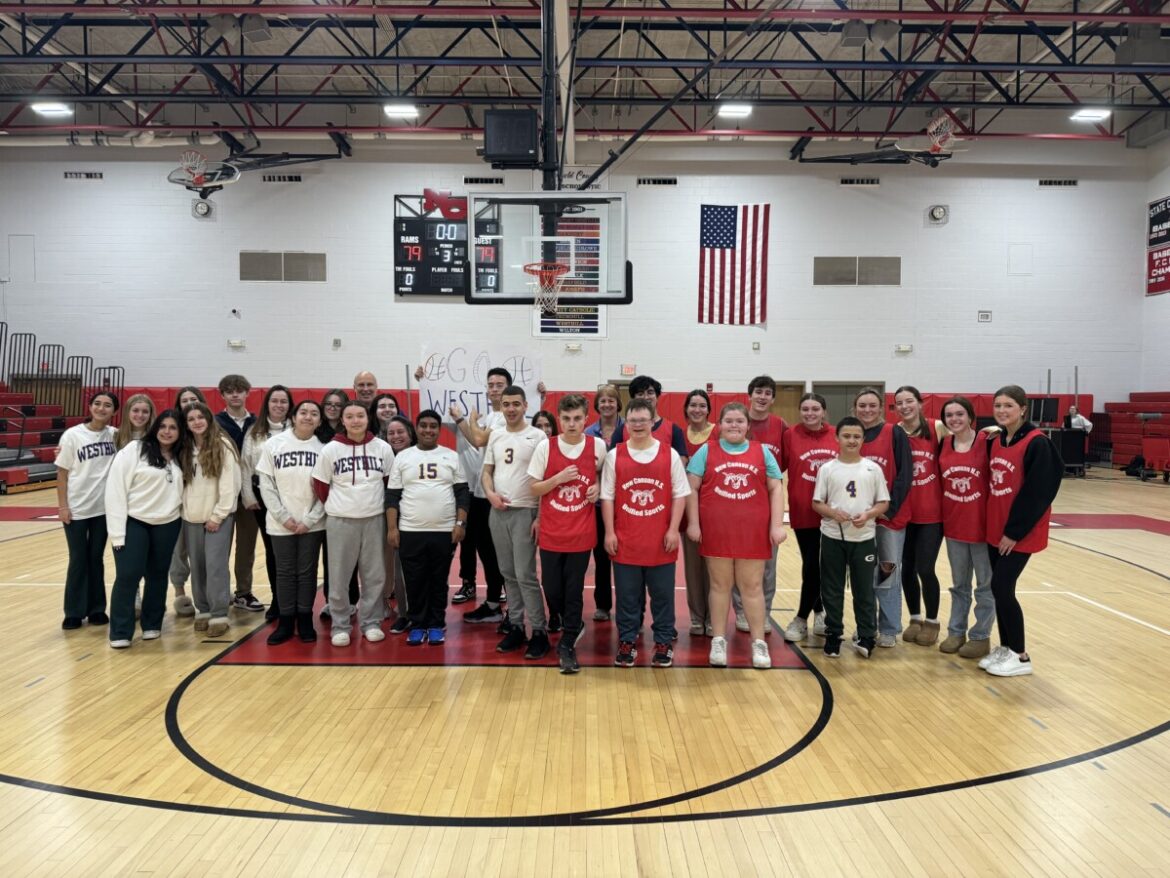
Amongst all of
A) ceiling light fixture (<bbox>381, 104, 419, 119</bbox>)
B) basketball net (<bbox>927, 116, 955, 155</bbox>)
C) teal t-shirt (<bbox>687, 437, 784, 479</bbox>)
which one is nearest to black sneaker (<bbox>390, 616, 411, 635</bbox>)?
teal t-shirt (<bbox>687, 437, 784, 479</bbox>)

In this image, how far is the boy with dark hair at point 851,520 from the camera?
437cm

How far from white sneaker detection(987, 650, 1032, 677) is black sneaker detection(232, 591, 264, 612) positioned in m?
5.30

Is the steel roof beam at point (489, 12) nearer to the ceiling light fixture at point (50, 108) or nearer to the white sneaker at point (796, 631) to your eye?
the ceiling light fixture at point (50, 108)

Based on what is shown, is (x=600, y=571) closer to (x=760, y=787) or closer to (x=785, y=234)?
(x=760, y=787)

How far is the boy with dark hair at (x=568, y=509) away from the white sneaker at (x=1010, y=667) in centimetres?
256

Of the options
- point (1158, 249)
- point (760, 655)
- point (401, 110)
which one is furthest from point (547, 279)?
point (1158, 249)

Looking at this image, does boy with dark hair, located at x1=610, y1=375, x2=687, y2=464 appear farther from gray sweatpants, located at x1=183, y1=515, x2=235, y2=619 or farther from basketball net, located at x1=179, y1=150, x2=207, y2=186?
basketball net, located at x1=179, y1=150, x2=207, y2=186

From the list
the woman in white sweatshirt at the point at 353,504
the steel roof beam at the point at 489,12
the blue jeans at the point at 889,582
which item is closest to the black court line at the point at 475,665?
the woman in white sweatshirt at the point at 353,504

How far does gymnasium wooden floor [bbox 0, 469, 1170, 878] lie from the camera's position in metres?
2.59

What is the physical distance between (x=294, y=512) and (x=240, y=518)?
119 cm

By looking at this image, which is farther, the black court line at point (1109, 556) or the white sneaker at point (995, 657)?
the black court line at point (1109, 556)

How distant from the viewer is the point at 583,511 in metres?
4.33

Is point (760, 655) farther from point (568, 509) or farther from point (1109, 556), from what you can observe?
point (1109, 556)

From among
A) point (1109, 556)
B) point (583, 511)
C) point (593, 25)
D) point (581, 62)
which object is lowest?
point (1109, 556)
